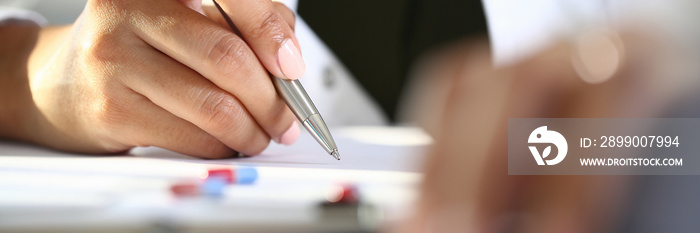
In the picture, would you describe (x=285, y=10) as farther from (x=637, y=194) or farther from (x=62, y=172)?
(x=637, y=194)

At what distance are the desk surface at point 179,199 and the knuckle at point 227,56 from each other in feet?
0.25

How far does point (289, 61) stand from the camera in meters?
0.45

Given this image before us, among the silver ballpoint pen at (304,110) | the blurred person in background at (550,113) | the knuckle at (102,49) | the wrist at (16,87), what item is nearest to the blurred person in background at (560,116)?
the blurred person in background at (550,113)

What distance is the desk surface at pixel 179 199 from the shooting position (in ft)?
1.08

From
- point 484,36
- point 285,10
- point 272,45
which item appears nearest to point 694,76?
point 272,45

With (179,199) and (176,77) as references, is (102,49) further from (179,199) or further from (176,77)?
(179,199)

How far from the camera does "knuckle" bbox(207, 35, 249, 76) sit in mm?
445

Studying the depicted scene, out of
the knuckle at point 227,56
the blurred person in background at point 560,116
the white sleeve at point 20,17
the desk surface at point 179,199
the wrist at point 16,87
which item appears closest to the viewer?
the blurred person in background at point 560,116

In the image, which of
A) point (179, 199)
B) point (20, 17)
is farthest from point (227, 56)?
point (20, 17)

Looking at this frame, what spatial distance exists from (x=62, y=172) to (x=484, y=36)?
611 millimetres

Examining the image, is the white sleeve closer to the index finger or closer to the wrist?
the wrist

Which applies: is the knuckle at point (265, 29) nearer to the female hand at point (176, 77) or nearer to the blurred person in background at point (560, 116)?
the female hand at point (176, 77)

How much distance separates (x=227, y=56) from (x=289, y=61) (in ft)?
0.16

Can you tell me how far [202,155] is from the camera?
0.49m
